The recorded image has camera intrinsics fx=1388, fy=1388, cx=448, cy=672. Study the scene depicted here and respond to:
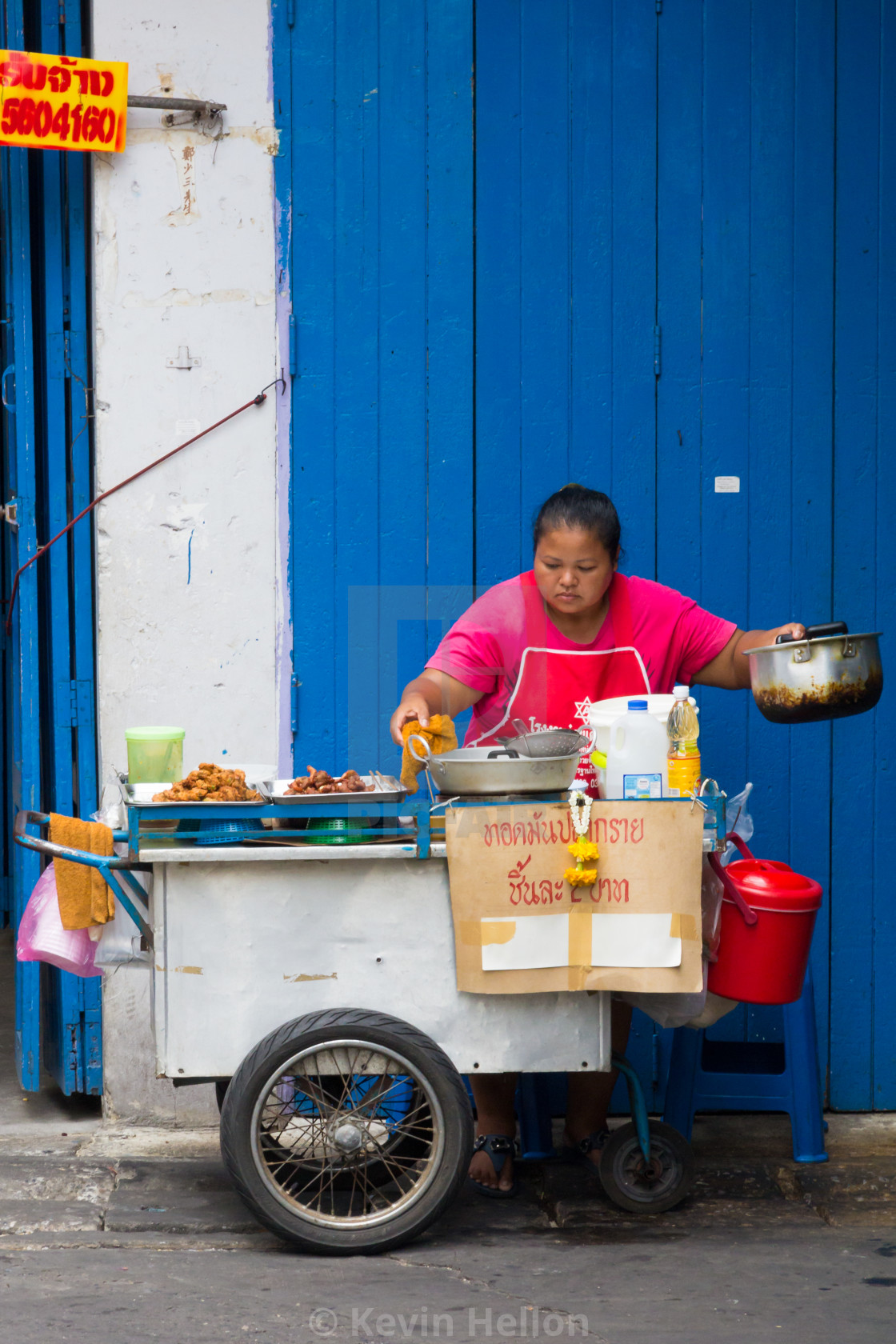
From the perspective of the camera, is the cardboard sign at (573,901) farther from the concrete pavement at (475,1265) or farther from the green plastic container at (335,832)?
the concrete pavement at (475,1265)

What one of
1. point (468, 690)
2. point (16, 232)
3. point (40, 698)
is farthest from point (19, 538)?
point (468, 690)

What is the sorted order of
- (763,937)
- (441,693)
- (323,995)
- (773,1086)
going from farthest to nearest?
(773,1086), (441,693), (763,937), (323,995)

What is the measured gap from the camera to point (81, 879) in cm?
335

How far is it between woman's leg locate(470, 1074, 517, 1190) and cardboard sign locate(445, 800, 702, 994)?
67cm

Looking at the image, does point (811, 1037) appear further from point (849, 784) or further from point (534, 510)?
point (534, 510)

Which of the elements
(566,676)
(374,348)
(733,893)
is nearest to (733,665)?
(566,676)

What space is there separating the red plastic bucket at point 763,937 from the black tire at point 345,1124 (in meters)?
0.76

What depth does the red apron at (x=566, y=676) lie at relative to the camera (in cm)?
384

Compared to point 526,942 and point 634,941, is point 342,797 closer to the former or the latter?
point 526,942

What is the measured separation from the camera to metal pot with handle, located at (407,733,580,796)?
3336 mm

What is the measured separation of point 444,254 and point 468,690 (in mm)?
1444

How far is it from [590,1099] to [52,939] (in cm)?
157

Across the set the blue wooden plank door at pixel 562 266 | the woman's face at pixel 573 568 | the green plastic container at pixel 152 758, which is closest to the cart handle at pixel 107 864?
the green plastic container at pixel 152 758

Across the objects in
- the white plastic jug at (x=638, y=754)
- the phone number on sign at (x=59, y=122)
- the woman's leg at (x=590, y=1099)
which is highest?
the phone number on sign at (x=59, y=122)
